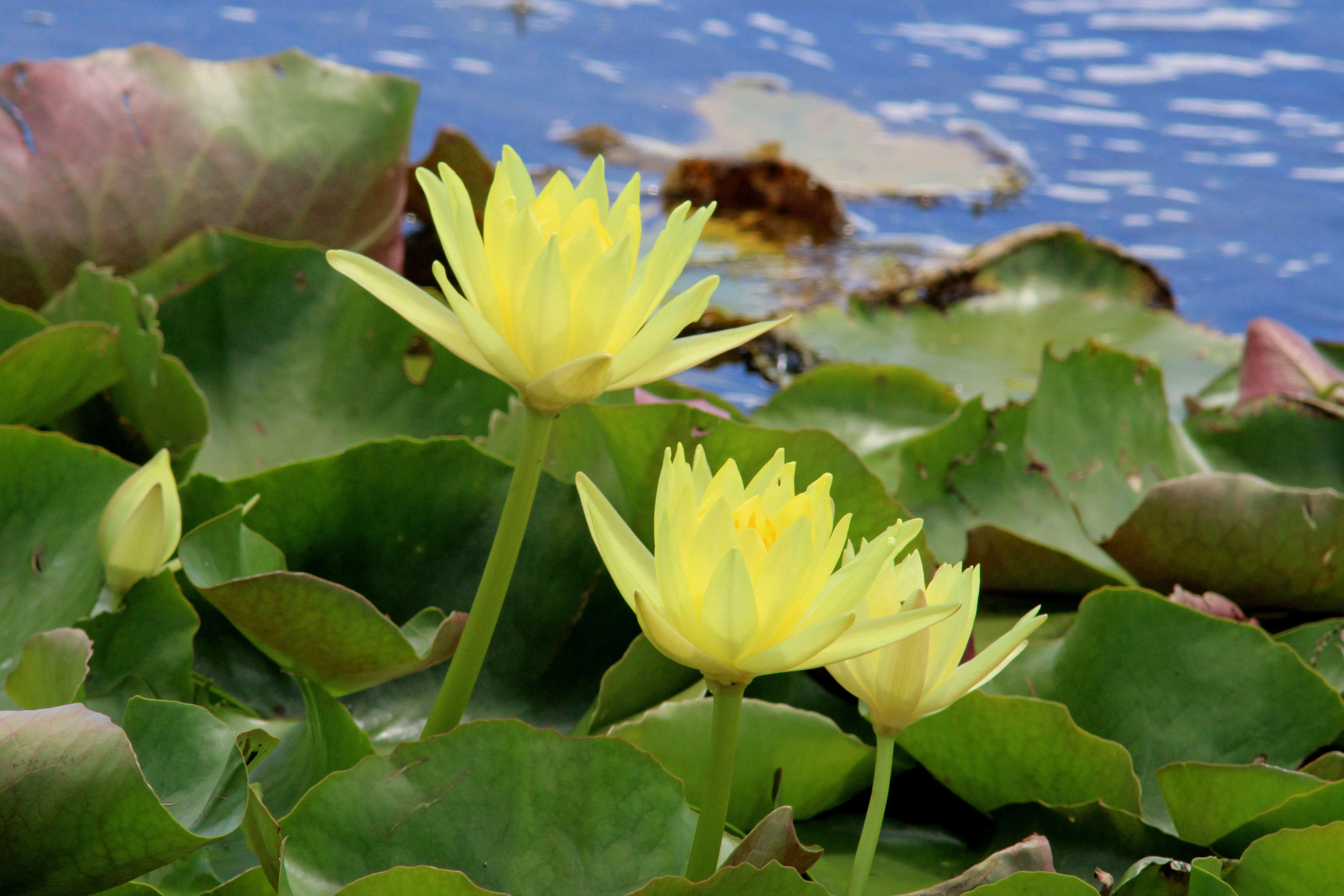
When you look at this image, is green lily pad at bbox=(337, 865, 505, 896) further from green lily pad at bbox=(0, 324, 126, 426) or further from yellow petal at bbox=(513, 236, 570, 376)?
green lily pad at bbox=(0, 324, 126, 426)

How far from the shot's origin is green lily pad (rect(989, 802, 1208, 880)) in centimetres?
53

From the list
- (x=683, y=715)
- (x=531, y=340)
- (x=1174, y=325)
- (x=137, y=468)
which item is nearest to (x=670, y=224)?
(x=531, y=340)

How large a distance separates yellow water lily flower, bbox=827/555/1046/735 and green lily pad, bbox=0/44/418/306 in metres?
0.74

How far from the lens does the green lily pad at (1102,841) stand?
0.53 metres

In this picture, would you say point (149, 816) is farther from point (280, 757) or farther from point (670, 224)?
point (670, 224)

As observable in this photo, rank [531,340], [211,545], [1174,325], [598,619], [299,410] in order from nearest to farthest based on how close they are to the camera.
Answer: [531,340] < [211,545] < [598,619] < [299,410] < [1174,325]

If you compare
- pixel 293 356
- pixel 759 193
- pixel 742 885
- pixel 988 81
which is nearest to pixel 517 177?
pixel 742 885

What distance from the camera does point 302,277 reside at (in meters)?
0.85

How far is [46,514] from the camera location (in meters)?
0.60

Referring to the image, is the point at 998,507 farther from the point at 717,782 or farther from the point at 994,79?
the point at 994,79

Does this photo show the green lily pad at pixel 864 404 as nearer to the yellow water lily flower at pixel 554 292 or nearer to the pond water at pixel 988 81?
the yellow water lily flower at pixel 554 292

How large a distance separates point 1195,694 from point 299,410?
61 cm

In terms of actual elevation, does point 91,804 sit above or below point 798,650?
below

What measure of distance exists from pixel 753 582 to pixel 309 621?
9.6 inches
